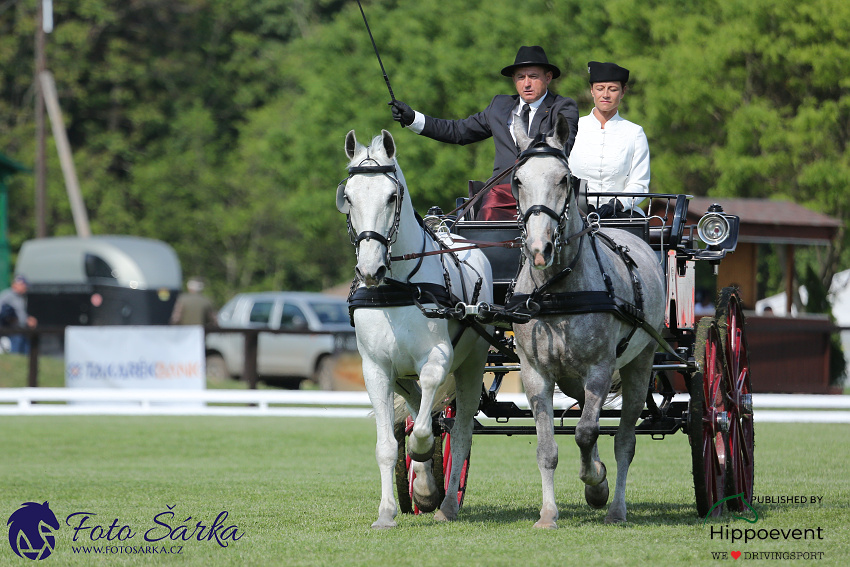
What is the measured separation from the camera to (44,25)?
113 feet

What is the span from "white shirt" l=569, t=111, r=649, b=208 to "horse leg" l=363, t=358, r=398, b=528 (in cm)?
261

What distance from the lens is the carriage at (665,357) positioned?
761 centimetres

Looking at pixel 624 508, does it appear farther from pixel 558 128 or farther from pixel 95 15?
pixel 95 15

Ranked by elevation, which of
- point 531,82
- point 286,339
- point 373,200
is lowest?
point 286,339

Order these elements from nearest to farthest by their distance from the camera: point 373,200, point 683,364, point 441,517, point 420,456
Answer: point 373,200 < point 420,456 < point 441,517 < point 683,364

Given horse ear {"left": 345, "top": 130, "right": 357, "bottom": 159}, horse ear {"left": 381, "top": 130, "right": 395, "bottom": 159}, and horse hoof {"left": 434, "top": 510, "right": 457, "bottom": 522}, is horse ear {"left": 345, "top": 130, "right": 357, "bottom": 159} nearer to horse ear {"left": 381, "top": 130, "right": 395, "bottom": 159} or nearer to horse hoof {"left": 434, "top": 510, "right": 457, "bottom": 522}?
horse ear {"left": 381, "top": 130, "right": 395, "bottom": 159}

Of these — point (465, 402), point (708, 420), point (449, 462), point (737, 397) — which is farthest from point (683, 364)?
point (449, 462)

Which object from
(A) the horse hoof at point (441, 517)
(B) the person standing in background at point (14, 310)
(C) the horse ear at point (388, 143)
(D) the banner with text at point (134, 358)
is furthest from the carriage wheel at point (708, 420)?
(B) the person standing in background at point (14, 310)

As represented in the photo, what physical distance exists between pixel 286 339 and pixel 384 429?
49.2 feet

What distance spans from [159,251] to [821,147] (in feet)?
54.0

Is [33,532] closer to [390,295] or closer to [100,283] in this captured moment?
[390,295]

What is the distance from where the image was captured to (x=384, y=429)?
293 inches

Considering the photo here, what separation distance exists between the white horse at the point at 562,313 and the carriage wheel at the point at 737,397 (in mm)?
877

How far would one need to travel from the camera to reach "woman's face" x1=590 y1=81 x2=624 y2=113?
9.21m
